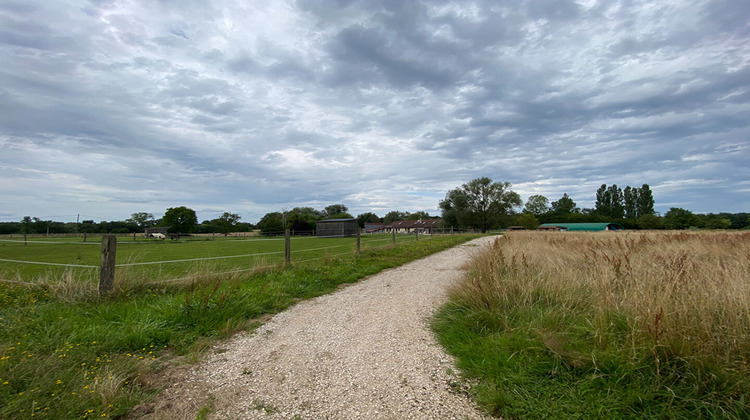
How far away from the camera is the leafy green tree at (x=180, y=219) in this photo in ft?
226

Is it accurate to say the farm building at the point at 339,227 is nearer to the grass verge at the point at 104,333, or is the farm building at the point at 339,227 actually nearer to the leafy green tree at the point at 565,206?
the grass verge at the point at 104,333

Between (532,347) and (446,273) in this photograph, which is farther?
(446,273)

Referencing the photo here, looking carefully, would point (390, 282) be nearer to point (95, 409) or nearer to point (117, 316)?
point (117, 316)

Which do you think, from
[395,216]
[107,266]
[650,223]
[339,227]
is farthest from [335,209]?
[107,266]

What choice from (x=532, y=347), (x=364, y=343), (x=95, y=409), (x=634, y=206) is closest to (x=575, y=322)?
(x=532, y=347)

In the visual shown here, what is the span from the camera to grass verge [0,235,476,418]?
251 centimetres

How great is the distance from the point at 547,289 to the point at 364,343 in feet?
9.05

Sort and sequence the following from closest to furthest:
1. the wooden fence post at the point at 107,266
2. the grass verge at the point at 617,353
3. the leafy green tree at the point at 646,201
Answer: the grass verge at the point at 617,353 → the wooden fence post at the point at 107,266 → the leafy green tree at the point at 646,201

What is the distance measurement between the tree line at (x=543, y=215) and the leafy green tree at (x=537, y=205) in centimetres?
1087

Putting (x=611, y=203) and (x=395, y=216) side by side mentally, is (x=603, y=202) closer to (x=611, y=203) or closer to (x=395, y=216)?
(x=611, y=203)

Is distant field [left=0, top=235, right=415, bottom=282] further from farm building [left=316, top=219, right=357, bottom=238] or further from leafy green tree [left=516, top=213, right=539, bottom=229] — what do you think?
leafy green tree [left=516, top=213, right=539, bottom=229]

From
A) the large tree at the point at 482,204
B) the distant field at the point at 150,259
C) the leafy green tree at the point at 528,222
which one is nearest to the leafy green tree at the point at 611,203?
the leafy green tree at the point at 528,222

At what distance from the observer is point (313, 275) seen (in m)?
8.16

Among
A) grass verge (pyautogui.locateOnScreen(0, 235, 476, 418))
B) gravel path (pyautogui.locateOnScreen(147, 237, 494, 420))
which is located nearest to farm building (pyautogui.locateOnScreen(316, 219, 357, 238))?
grass verge (pyautogui.locateOnScreen(0, 235, 476, 418))
